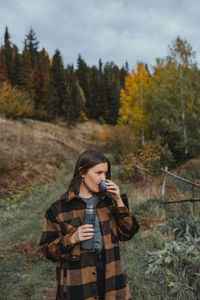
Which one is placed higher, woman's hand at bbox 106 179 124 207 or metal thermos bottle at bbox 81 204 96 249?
woman's hand at bbox 106 179 124 207

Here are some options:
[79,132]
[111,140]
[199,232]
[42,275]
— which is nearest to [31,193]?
[42,275]

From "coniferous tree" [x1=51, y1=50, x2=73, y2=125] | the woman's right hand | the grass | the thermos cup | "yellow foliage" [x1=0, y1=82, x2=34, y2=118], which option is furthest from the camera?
"coniferous tree" [x1=51, y1=50, x2=73, y2=125]

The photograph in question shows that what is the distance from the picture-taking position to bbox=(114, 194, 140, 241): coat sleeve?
5.07 ft

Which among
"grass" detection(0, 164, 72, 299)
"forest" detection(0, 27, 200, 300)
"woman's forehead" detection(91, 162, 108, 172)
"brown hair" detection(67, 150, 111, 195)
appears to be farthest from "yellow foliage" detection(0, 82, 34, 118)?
"woman's forehead" detection(91, 162, 108, 172)

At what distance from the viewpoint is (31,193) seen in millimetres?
8133

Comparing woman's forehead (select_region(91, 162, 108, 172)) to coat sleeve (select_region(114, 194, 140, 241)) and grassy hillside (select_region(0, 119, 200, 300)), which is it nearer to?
coat sleeve (select_region(114, 194, 140, 241))

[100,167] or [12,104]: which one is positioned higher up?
[12,104]

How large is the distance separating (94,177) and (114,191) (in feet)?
0.61

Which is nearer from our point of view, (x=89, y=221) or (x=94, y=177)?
(x=89, y=221)

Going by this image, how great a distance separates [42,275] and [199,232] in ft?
8.43

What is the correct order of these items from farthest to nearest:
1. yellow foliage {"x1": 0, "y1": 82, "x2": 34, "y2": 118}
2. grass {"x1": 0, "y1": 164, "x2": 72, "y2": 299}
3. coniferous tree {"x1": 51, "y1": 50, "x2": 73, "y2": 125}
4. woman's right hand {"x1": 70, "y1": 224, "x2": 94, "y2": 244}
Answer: coniferous tree {"x1": 51, "y1": 50, "x2": 73, "y2": 125} → yellow foliage {"x1": 0, "y1": 82, "x2": 34, "y2": 118} → grass {"x1": 0, "y1": 164, "x2": 72, "y2": 299} → woman's right hand {"x1": 70, "y1": 224, "x2": 94, "y2": 244}

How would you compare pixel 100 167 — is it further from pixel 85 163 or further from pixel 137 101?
pixel 137 101

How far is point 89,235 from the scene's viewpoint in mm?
1329

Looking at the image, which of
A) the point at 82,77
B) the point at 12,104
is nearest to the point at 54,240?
the point at 12,104
